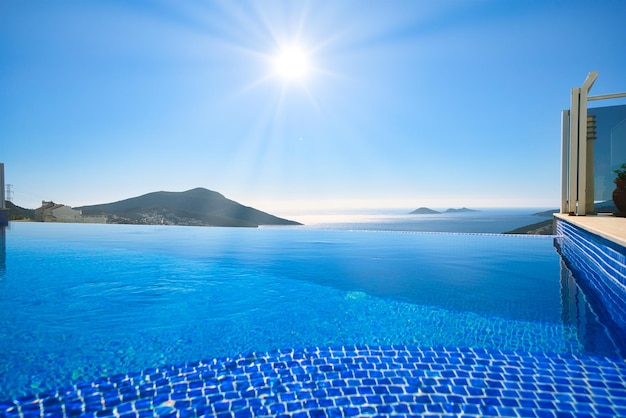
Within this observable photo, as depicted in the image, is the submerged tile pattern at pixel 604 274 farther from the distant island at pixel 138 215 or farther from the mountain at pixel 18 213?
the mountain at pixel 18 213

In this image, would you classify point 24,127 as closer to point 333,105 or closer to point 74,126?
point 74,126

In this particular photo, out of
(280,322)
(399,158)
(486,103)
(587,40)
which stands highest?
(587,40)

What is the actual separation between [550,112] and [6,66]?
15198 millimetres

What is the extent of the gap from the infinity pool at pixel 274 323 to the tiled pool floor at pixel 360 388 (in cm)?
1

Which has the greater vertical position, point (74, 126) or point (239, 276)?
point (74, 126)

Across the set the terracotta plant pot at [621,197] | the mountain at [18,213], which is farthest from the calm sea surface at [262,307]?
the mountain at [18,213]

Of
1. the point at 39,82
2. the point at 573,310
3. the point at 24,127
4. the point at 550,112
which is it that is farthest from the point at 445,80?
the point at 24,127

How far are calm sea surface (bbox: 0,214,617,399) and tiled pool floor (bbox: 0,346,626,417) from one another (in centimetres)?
20

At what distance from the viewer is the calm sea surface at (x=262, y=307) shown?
2311 mm

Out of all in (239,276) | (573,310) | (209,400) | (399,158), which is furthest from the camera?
(399,158)

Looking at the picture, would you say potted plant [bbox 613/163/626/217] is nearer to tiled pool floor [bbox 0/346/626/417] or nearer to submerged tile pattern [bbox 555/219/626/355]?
submerged tile pattern [bbox 555/219/626/355]

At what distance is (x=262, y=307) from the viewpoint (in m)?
3.42

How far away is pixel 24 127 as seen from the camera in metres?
12.0

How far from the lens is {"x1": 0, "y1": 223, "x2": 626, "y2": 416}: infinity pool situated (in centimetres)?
184
